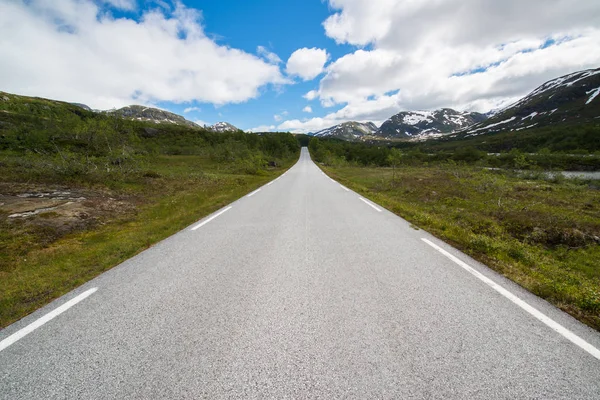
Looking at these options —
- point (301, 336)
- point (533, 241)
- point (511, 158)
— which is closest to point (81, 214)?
point (301, 336)

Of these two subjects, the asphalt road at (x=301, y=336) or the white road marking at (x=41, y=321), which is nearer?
the asphalt road at (x=301, y=336)

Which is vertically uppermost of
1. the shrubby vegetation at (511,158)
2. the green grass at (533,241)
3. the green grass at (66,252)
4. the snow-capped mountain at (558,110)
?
the snow-capped mountain at (558,110)

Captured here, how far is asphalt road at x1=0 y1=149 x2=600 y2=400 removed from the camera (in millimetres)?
2182

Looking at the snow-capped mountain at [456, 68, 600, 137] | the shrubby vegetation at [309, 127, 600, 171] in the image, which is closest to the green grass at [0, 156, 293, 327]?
the shrubby vegetation at [309, 127, 600, 171]

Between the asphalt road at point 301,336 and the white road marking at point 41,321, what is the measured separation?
30 mm

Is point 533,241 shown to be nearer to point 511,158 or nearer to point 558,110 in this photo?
point 511,158

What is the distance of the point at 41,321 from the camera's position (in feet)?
10.3

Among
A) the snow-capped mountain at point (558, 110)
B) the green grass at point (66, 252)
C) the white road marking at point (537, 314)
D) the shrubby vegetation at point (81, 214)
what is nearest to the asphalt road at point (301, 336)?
the white road marking at point (537, 314)

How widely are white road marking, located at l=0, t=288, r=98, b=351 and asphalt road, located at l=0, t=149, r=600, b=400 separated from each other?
0.03 metres

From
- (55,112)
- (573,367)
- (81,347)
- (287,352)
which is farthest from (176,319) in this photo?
(55,112)

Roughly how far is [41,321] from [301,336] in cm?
337

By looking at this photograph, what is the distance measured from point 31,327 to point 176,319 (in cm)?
173

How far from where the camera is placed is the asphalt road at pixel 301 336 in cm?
218

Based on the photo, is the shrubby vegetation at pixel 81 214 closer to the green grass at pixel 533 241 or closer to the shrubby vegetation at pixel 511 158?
the green grass at pixel 533 241
